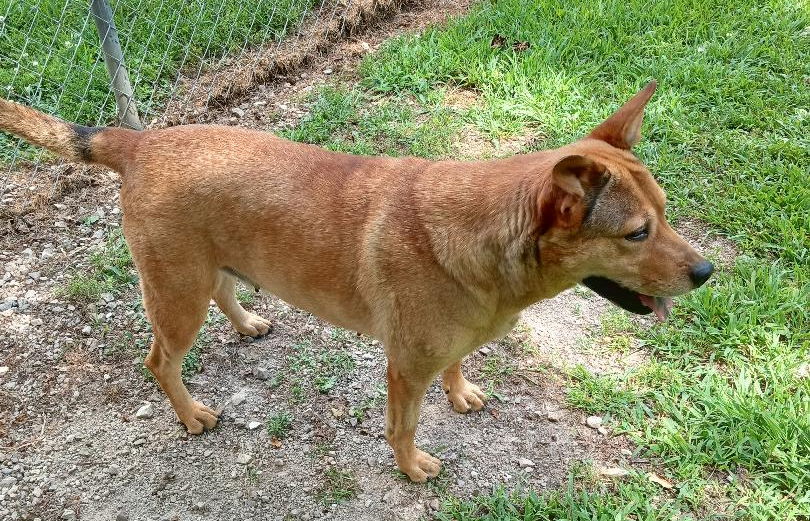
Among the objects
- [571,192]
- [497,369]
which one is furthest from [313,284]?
[497,369]

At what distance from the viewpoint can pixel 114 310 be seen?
4.48 m

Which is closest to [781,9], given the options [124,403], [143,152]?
[143,152]

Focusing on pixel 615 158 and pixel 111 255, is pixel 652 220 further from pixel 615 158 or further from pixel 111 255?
pixel 111 255

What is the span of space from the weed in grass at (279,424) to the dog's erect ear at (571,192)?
2039 millimetres

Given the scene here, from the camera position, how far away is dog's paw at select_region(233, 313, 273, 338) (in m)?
4.27

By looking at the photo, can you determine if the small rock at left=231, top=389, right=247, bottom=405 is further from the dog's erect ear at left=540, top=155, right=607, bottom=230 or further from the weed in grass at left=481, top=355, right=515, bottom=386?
the dog's erect ear at left=540, top=155, right=607, bottom=230

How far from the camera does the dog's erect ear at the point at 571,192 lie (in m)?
2.43

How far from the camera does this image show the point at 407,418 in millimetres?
3324

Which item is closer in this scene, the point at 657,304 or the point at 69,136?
the point at 657,304

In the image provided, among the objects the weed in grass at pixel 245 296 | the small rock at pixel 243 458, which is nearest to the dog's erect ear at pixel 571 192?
the small rock at pixel 243 458

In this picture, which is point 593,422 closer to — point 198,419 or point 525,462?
point 525,462

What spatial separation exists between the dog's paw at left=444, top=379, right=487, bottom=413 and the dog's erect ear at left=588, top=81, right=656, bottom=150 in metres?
A: 1.65

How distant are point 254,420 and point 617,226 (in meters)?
2.41

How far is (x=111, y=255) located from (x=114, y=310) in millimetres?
482
